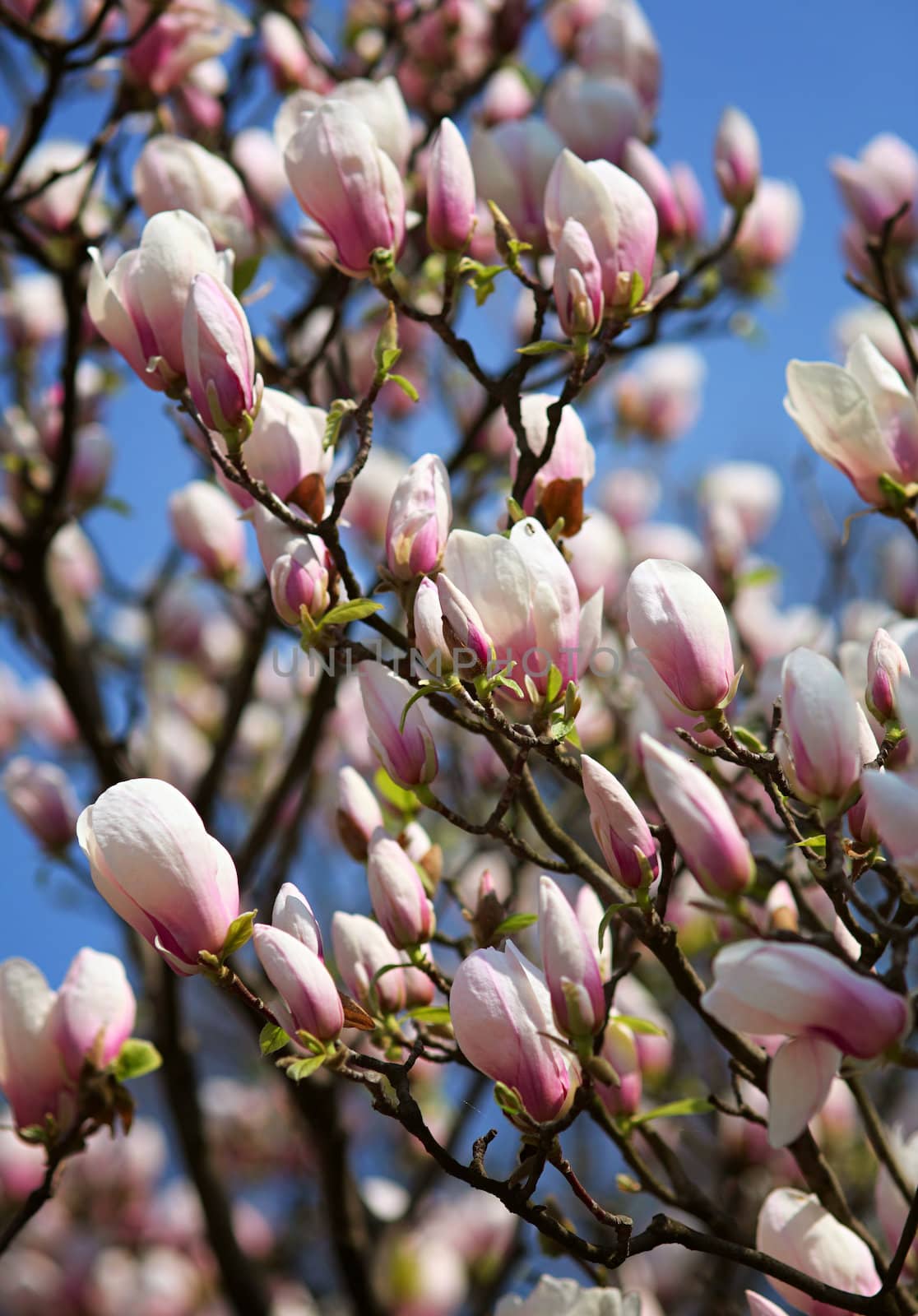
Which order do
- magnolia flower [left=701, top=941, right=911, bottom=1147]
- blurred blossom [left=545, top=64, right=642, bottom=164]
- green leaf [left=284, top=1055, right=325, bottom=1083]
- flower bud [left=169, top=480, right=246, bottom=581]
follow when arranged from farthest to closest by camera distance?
flower bud [left=169, top=480, right=246, bottom=581]
blurred blossom [left=545, top=64, right=642, bottom=164]
green leaf [left=284, top=1055, right=325, bottom=1083]
magnolia flower [left=701, top=941, right=911, bottom=1147]

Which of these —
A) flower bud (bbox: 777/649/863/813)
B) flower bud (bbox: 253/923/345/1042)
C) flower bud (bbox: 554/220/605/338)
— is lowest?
flower bud (bbox: 253/923/345/1042)

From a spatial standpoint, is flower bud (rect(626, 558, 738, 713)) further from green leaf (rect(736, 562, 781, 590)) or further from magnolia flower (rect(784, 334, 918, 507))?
green leaf (rect(736, 562, 781, 590))

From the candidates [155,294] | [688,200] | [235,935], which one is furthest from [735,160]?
[235,935]

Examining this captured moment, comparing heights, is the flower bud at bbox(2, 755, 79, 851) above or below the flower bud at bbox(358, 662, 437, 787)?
below

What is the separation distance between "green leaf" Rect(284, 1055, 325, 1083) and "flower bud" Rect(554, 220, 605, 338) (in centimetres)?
54

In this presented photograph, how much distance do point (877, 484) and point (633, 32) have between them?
959 mm

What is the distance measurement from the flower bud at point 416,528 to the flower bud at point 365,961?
0.26 meters

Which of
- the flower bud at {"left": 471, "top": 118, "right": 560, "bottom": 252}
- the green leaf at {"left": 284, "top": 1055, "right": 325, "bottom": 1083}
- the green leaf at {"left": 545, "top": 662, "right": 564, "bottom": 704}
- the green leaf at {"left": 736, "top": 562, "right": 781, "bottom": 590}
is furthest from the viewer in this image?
the green leaf at {"left": 736, "top": 562, "right": 781, "bottom": 590}

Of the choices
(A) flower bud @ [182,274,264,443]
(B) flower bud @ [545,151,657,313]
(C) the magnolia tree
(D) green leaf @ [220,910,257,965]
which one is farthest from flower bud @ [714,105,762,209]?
(D) green leaf @ [220,910,257,965]

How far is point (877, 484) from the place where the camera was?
3.03 ft

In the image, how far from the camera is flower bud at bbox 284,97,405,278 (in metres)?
0.95

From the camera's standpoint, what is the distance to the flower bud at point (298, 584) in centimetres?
85

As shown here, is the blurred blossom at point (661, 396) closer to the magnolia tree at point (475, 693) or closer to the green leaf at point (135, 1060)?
the magnolia tree at point (475, 693)

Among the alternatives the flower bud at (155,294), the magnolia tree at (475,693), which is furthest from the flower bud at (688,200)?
the flower bud at (155,294)
